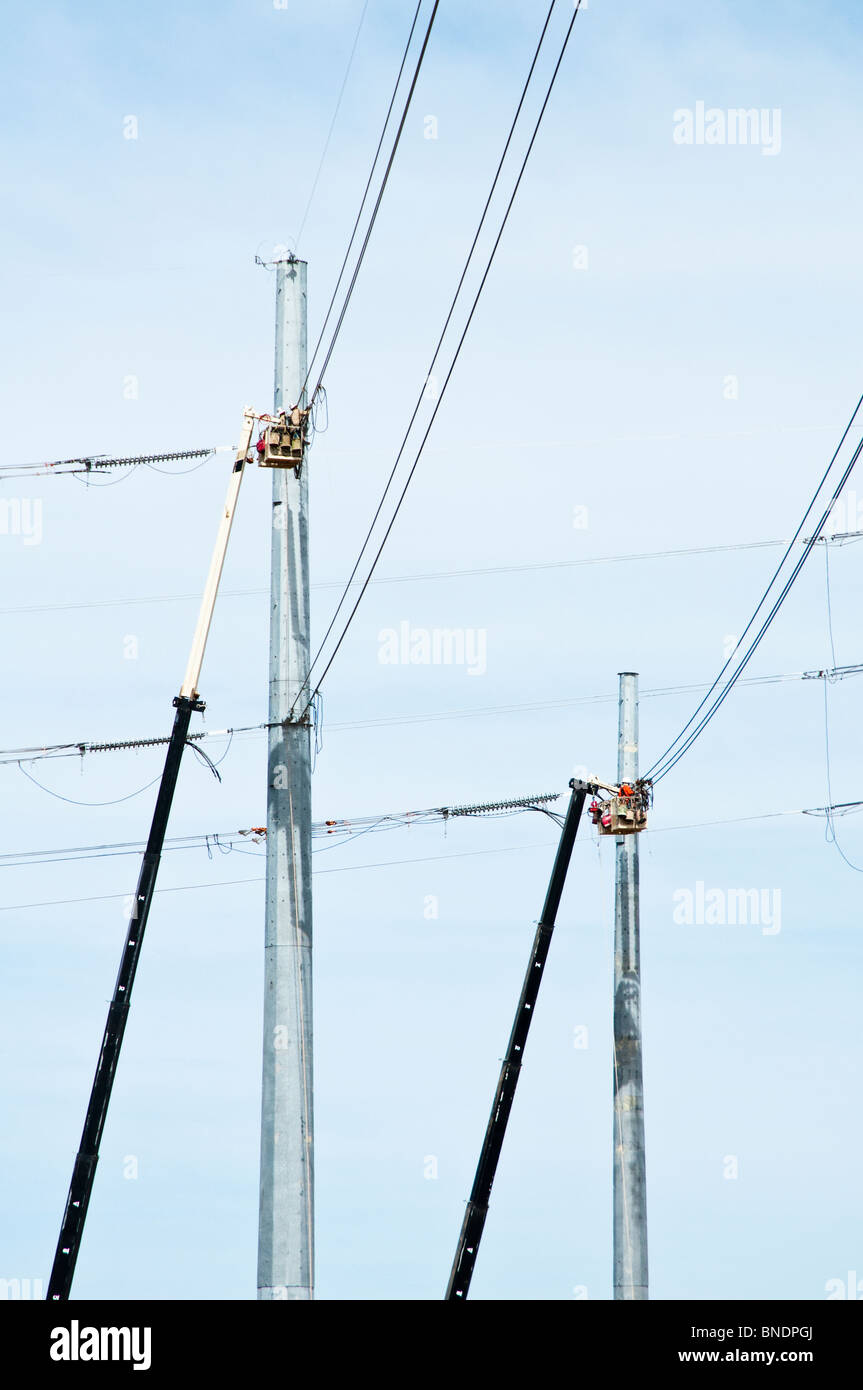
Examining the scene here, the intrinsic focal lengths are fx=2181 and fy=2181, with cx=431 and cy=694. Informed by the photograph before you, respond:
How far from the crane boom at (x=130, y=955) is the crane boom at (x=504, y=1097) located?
4.55 m

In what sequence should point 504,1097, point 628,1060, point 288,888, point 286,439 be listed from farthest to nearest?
point 628,1060 < point 504,1097 < point 286,439 < point 288,888

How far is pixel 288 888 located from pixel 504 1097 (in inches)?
283

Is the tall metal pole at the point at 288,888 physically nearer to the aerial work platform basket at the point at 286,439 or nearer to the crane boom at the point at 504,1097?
the aerial work platform basket at the point at 286,439

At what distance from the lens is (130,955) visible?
2381 cm

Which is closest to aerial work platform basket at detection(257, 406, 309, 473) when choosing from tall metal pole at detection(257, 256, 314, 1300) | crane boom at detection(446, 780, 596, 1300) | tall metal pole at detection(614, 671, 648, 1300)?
tall metal pole at detection(257, 256, 314, 1300)

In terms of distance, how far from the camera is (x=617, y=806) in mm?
29859

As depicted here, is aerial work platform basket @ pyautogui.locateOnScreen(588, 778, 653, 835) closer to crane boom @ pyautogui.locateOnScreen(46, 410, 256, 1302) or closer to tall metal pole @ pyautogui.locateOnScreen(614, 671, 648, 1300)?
tall metal pole @ pyautogui.locateOnScreen(614, 671, 648, 1300)

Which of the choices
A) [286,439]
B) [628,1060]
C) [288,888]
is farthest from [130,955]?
[628,1060]

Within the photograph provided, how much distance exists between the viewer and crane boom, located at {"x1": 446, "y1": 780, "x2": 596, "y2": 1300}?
25047 millimetres

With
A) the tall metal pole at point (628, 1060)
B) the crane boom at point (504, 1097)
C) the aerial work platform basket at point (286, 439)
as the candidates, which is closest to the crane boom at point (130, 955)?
the aerial work platform basket at point (286, 439)

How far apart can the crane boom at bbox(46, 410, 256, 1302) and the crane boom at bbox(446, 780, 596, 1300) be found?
4.55 m

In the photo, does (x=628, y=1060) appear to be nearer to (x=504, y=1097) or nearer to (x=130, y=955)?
(x=504, y=1097)

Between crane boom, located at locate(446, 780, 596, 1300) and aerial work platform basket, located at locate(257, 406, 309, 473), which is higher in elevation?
aerial work platform basket, located at locate(257, 406, 309, 473)
